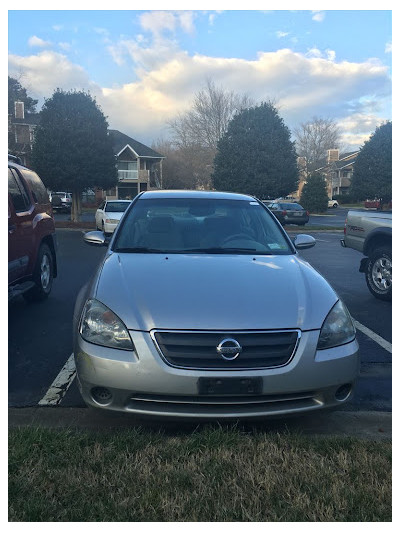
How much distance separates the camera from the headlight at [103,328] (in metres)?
2.86

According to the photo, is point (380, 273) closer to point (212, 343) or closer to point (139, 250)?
point (139, 250)

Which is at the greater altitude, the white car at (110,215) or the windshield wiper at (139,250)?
the white car at (110,215)

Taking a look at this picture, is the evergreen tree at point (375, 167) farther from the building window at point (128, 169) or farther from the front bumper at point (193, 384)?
the front bumper at point (193, 384)

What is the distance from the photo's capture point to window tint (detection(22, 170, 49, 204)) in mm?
6801

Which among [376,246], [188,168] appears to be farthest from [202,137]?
[376,246]

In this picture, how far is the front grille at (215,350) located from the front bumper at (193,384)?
0.04 m

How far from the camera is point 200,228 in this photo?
4.31m

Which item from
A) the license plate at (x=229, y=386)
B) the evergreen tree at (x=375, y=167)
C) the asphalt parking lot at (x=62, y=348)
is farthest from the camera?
the evergreen tree at (x=375, y=167)

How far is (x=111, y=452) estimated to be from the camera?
275 cm

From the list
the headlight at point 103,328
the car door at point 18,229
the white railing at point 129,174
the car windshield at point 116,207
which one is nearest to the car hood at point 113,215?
the car windshield at point 116,207

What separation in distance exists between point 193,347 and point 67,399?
144 centimetres

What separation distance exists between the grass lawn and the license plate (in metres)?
0.34

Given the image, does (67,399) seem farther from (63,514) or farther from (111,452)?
(63,514)

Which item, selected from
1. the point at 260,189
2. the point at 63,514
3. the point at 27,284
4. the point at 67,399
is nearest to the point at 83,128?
the point at 260,189
